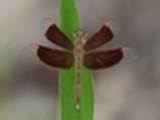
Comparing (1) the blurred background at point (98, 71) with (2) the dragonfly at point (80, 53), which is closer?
(2) the dragonfly at point (80, 53)

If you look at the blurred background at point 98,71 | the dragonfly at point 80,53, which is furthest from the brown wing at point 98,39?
the blurred background at point 98,71

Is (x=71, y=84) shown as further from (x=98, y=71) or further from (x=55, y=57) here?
(x=98, y=71)

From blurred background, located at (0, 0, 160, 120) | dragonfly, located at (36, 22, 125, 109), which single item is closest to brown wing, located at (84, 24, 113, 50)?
dragonfly, located at (36, 22, 125, 109)

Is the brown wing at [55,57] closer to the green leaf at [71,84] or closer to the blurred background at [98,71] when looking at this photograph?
the green leaf at [71,84]

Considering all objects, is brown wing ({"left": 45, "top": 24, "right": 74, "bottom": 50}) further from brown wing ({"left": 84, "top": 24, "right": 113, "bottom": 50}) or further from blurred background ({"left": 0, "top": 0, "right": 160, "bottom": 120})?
blurred background ({"left": 0, "top": 0, "right": 160, "bottom": 120})

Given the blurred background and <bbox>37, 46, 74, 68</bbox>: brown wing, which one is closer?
<bbox>37, 46, 74, 68</bbox>: brown wing

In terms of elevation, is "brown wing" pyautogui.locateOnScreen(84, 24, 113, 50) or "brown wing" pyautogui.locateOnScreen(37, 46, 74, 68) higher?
"brown wing" pyautogui.locateOnScreen(84, 24, 113, 50)

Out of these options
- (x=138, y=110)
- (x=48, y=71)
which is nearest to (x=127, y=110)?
(x=138, y=110)
